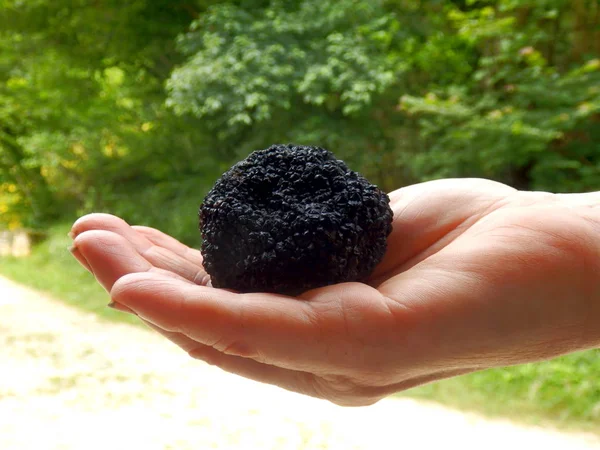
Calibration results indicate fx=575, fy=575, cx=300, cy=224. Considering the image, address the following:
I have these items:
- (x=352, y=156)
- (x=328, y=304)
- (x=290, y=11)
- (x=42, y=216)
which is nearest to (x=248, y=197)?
(x=328, y=304)

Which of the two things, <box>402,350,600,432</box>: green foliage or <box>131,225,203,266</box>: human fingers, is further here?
<box>402,350,600,432</box>: green foliage

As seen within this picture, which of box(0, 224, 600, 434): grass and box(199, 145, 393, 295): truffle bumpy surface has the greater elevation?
box(199, 145, 393, 295): truffle bumpy surface

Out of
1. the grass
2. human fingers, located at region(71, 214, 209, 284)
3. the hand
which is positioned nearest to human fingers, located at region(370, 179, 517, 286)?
the hand

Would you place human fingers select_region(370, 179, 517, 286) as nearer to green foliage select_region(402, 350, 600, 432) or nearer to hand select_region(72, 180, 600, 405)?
hand select_region(72, 180, 600, 405)

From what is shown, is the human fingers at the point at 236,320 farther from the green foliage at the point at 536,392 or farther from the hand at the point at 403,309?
the green foliage at the point at 536,392

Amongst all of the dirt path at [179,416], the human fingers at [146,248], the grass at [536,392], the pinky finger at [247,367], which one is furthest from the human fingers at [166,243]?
the grass at [536,392]

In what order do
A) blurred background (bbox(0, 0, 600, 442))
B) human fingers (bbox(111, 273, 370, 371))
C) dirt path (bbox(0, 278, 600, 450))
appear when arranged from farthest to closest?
blurred background (bbox(0, 0, 600, 442)) < dirt path (bbox(0, 278, 600, 450)) < human fingers (bbox(111, 273, 370, 371))

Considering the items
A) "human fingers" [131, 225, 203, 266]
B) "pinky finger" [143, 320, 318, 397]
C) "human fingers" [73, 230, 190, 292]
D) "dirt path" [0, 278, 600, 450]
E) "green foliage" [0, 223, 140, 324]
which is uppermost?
"human fingers" [73, 230, 190, 292]
